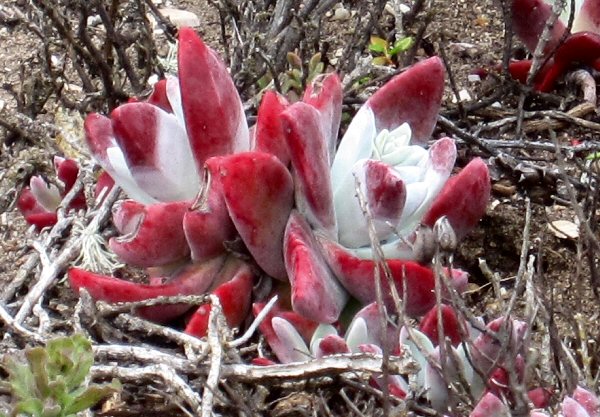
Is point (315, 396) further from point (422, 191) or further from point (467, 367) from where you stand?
point (422, 191)

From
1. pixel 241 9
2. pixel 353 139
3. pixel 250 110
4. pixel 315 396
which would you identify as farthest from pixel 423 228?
pixel 241 9

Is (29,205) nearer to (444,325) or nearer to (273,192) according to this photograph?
(273,192)

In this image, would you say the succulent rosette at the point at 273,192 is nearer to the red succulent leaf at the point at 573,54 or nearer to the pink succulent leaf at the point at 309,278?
the pink succulent leaf at the point at 309,278

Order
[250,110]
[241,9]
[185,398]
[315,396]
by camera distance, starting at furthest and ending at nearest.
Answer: [241,9] → [250,110] → [315,396] → [185,398]

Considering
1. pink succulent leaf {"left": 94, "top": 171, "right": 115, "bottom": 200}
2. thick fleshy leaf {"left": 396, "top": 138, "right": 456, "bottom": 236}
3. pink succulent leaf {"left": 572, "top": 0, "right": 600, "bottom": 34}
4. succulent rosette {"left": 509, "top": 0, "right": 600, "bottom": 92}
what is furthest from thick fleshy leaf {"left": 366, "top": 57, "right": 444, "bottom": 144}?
pink succulent leaf {"left": 572, "top": 0, "right": 600, "bottom": 34}

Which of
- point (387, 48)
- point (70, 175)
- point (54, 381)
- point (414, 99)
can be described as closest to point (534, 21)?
point (387, 48)

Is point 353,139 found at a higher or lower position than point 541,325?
higher

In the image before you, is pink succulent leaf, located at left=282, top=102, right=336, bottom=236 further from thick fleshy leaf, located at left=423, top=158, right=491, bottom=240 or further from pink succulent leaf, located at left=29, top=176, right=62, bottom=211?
pink succulent leaf, located at left=29, top=176, right=62, bottom=211
